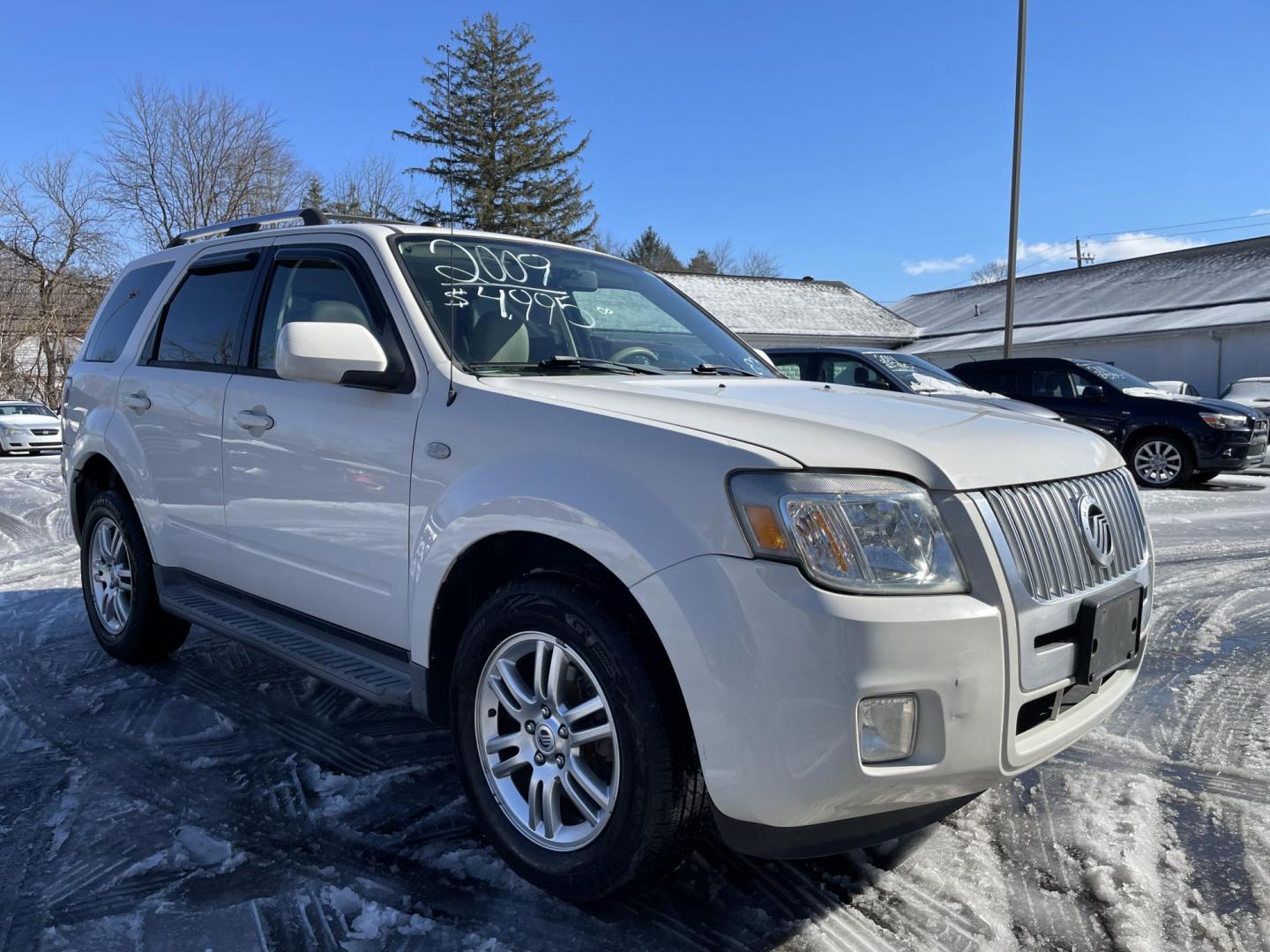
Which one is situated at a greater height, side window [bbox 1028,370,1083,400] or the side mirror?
the side mirror

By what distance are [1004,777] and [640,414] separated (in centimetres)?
124

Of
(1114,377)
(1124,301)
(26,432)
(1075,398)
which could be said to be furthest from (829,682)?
(1124,301)

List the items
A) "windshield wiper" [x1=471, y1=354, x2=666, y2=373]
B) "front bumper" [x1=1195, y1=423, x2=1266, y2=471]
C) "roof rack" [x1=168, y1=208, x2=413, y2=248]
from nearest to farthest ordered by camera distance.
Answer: "windshield wiper" [x1=471, y1=354, x2=666, y2=373] → "roof rack" [x1=168, y1=208, x2=413, y2=248] → "front bumper" [x1=1195, y1=423, x2=1266, y2=471]

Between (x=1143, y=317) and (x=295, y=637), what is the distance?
32.0 metres

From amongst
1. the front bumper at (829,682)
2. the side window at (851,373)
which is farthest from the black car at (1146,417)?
the front bumper at (829,682)

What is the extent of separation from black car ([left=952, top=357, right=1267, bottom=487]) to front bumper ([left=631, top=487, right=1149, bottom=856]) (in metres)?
11.2

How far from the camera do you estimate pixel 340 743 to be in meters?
3.65

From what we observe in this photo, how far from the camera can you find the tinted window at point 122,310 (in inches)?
185

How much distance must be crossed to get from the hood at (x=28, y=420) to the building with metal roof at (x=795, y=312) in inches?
793

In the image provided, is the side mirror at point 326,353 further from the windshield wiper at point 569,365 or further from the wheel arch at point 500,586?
the wheel arch at point 500,586

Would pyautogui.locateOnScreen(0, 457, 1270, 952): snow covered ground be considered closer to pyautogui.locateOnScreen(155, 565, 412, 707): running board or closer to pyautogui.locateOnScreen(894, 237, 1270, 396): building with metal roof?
pyautogui.locateOnScreen(155, 565, 412, 707): running board

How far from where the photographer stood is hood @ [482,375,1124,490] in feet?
7.19

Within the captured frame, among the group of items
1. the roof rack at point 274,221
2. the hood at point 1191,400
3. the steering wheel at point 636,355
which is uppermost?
the roof rack at point 274,221

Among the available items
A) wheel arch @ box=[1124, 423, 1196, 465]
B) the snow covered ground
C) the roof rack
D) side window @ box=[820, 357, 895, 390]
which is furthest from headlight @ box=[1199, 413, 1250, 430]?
the roof rack
